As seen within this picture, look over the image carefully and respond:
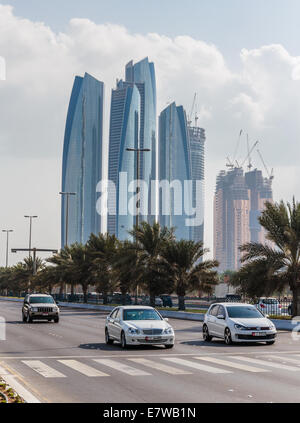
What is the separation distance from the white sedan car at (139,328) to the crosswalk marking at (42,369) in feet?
13.8

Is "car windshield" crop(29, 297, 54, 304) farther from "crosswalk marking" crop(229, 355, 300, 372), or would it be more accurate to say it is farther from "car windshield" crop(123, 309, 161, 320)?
"crosswalk marking" crop(229, 355, 300, 372)

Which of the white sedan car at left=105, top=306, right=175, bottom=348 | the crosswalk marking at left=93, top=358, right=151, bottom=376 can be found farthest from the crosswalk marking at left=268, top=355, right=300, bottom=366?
the crosswalk marking at left=93, top=358, right=151, bottom=376

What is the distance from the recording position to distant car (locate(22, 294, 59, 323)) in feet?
120

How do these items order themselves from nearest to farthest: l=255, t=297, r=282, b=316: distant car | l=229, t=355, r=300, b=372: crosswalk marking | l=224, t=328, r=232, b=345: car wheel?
l=229, t=355, r=300, b=372: crosswalk marking
l=224, t=328, r=232, b=345: car wheel
l=255, t=297, r=282, b=316: distant car

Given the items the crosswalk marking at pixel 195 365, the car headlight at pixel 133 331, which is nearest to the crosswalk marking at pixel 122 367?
the crosswalk marking at pixel 195 365

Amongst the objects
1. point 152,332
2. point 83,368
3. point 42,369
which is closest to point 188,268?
point 152,332

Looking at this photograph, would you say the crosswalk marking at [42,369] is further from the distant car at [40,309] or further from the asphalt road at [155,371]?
the distant car at [40,309]

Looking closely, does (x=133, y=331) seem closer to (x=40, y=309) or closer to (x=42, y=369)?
(x=42, y=369)

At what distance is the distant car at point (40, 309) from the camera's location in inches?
1444

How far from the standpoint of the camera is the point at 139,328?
20.8 meters

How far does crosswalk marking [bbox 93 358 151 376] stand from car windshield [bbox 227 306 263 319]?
6807 millimetres

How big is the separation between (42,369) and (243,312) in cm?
970

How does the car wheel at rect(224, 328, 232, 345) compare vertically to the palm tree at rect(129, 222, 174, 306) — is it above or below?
below

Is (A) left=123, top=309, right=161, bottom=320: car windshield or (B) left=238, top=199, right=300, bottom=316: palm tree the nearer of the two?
(A) left=123, top=309, right=161, bottom=320: car windshield
